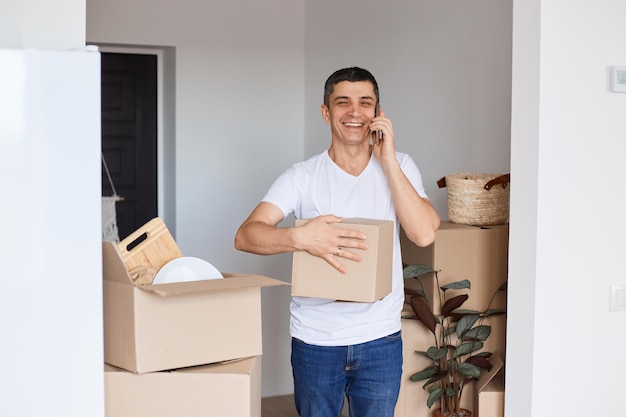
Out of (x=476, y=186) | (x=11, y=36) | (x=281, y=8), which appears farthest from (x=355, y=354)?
(x=281, y=8)

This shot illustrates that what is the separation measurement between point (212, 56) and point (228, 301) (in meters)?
2.94

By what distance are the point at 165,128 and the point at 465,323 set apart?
2.55m

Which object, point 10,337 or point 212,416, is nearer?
point 10,337

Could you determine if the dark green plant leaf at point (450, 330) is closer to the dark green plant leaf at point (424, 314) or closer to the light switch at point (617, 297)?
the dark green plant leaf at point (424, 314)

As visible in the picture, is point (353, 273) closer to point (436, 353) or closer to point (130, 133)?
point (436, 353)

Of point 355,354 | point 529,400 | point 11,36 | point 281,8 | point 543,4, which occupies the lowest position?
point 529,400

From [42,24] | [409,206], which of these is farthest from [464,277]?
[42,24]

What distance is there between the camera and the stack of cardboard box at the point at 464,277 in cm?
298

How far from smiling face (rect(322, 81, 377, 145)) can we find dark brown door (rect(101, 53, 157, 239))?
2.64 m

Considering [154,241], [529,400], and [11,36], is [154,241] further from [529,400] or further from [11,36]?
[529,400]

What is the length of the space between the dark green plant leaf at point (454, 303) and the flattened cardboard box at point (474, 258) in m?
0.07

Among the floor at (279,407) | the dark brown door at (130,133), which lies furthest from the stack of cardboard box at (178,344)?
the dark brown door at (130,133)

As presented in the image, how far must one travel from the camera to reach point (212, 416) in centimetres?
199

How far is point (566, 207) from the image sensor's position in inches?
95.5
